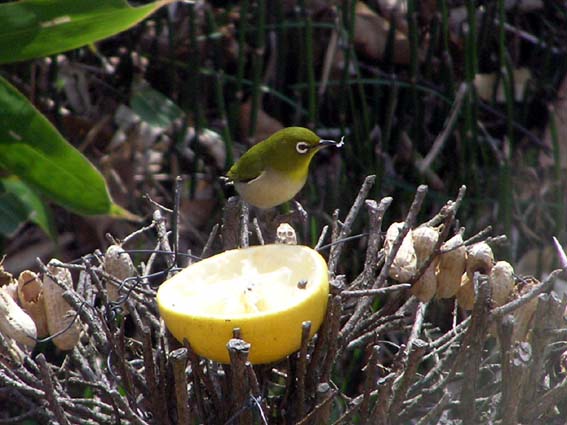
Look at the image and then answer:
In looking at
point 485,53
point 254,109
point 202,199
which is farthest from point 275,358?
point 485,53

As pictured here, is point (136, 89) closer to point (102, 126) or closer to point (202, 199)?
point (102, 126)

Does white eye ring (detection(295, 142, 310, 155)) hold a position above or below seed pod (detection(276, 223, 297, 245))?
below

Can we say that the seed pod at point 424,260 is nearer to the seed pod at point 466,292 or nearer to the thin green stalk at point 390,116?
the seed pod at point 466,292

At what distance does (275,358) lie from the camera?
3.10 feet

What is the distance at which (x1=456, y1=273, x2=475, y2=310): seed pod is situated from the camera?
0.99m

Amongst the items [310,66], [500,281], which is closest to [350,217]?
[500,281]

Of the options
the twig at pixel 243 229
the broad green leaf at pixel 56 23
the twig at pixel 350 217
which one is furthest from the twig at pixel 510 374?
the broad green leaf at pixel 56 23

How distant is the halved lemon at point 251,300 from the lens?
911 mm

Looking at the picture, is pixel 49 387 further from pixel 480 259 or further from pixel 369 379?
pixel 480 259

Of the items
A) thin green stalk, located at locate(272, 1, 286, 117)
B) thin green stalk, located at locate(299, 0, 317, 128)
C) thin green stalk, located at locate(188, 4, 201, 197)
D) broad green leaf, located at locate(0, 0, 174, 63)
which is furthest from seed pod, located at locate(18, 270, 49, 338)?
thin green stalk, located at locate(272, 1, 286, 117)

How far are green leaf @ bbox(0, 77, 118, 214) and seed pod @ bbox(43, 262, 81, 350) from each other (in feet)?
2.69

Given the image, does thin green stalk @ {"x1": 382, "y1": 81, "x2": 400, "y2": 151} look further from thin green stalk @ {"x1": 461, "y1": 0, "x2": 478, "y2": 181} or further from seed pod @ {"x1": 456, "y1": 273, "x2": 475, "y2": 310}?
seed pod @ {"x1": 456, "y1": 273, "x2": 475, "y2": 310}

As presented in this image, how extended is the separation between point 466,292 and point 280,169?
1.52 ft

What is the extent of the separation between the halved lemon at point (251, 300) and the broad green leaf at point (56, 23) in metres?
0.85
